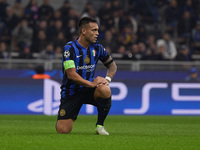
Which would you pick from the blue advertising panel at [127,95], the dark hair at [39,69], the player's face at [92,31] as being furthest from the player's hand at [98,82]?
the dark hair at [39,69]

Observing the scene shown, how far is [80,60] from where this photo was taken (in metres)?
8.27

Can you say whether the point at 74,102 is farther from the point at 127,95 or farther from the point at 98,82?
the point at 127,95

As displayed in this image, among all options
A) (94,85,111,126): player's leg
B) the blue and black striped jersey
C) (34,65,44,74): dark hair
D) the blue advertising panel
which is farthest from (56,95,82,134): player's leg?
(34,65,44,74): dark hair

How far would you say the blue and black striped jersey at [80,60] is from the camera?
821cm

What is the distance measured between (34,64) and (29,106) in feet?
4.35

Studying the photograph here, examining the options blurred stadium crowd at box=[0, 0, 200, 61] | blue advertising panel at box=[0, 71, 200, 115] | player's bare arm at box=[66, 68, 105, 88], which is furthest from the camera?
blurred stadium crowd at box=[0, 0, 200, 61]

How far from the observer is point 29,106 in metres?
15.5

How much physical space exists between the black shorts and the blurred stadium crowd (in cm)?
793

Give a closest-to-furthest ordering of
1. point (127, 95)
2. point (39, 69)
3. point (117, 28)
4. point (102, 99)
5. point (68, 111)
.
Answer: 1. point (102, 99)
2. point (68, 111)
3. point (39, 69)
4. point (127, 95)
5. point (117, 28)

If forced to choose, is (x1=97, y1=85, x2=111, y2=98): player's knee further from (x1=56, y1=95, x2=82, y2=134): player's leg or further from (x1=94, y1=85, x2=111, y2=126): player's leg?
(x1=56, y1=95, x2=82, y2=134): player's leg

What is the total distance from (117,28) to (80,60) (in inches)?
451

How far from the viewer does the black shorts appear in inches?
330

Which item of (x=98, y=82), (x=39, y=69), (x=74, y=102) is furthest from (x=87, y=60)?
(x=39, y=69)

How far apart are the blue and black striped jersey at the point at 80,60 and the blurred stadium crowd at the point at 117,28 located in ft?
25.9
